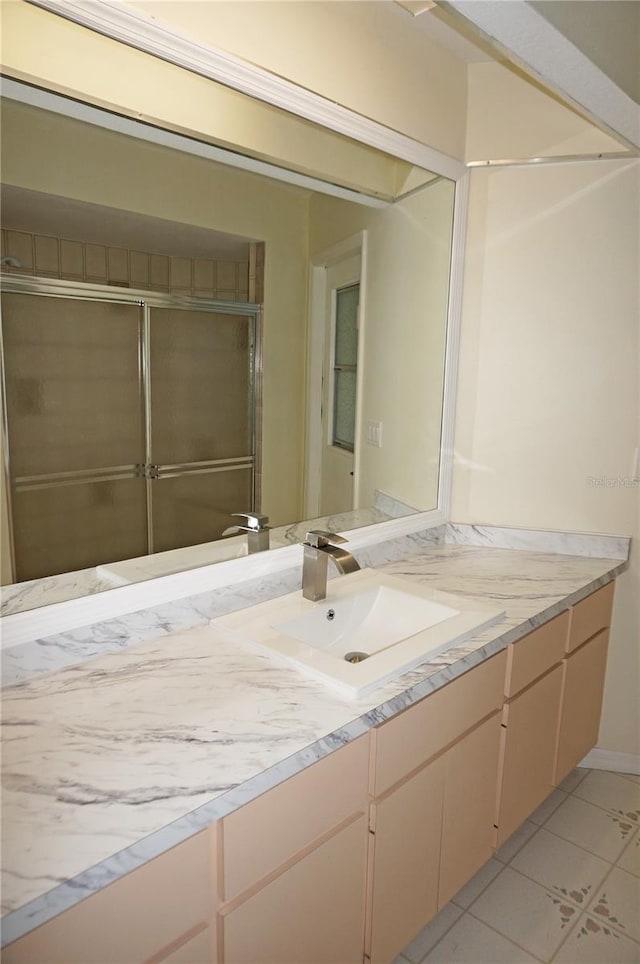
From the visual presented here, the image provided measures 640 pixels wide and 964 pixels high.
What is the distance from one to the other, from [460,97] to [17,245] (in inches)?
65.9

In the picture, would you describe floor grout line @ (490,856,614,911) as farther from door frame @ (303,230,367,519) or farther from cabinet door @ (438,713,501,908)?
door frame @ (303,230,367,519)

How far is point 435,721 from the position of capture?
1.46 meters

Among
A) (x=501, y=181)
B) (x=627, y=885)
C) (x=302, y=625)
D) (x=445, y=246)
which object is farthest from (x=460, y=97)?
(x=627, y=885)

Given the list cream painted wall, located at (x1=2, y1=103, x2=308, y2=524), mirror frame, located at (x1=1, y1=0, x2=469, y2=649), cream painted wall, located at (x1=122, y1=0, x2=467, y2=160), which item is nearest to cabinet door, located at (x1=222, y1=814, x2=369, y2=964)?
mirror frame, located at (x1=1, y1=0, x2=469, y2=649)

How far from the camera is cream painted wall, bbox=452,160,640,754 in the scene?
2.19 meters

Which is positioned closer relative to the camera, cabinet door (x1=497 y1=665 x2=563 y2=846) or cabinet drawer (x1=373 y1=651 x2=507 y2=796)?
cabinet drawer (x1=373 y1=651 x2=507 y2=796)

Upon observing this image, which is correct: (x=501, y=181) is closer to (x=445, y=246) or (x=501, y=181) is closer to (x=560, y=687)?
(x=445, y=246)

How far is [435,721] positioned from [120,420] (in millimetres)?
990

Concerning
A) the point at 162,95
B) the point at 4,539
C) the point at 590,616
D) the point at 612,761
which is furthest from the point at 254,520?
the point at 612,761

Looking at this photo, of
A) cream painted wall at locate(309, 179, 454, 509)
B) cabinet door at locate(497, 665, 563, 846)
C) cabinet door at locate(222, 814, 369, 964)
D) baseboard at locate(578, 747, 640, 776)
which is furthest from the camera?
baseboard at locate(578, 747, 640, 776)

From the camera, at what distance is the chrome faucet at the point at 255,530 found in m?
1.74

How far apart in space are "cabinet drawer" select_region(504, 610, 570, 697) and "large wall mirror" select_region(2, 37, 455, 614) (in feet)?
2.04

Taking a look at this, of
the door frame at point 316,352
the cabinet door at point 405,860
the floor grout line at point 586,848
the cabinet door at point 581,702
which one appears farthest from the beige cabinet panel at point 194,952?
the floor grout line at point 586,848

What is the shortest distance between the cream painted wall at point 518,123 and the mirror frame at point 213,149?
5.5 inches
